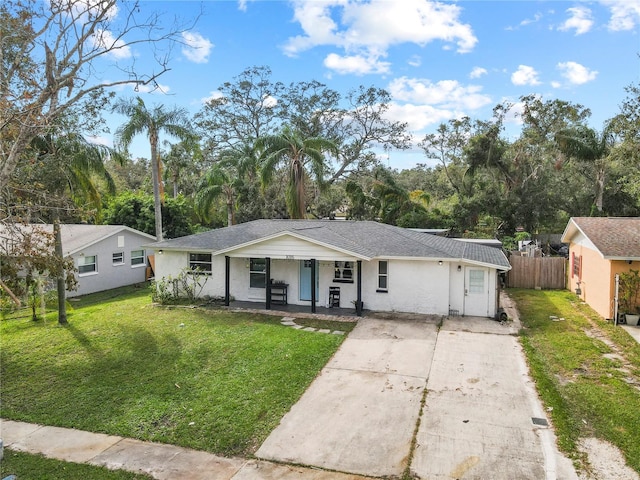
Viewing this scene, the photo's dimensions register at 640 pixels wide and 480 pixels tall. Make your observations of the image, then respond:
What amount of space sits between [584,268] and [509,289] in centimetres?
366

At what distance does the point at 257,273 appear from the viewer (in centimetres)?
1650

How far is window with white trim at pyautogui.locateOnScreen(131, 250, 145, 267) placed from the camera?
22.7m

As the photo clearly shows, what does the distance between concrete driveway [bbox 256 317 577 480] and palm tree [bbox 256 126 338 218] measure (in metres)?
12.6

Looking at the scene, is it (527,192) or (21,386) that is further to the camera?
(527,192)

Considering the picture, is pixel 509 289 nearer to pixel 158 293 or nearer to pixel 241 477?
pixel 158 293

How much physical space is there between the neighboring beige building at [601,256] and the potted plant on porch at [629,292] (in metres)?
0.21

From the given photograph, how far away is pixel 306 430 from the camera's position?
718 centimetres

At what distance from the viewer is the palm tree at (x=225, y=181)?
26922 millimetres

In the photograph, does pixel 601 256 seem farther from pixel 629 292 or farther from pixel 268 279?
pixel 268 279

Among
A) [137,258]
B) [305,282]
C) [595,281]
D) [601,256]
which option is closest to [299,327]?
[305,282]

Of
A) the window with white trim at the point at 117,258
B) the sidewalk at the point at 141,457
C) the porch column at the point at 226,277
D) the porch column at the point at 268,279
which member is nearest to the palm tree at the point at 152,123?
the window with white trim at the point at 117,258

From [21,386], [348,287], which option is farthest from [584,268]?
[21,386]

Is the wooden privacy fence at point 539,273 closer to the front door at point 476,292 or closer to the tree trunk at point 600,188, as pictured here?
the front door at point 476,292

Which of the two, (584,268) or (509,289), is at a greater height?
(584,268)
